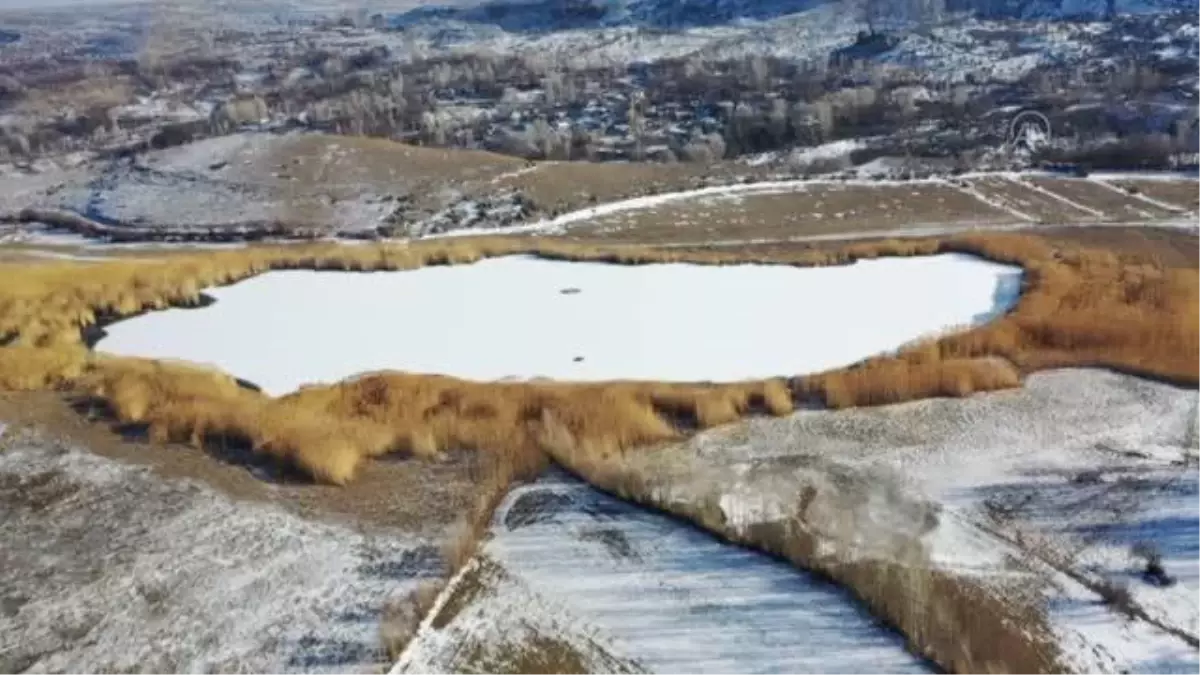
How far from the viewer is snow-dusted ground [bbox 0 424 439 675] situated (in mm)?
7273

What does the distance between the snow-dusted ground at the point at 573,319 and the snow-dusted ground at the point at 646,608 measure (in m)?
3.72

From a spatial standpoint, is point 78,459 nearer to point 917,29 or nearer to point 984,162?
point 984,162

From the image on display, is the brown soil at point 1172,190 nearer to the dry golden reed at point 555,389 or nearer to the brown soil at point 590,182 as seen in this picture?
the brown soil at point 590,182

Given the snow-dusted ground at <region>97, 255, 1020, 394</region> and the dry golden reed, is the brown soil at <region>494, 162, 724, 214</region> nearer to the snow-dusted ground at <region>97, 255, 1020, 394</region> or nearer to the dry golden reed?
the snow-dusted ground at <region>97, 255, 1020, 394</region>

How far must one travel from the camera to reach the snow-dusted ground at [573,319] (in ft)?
41.7

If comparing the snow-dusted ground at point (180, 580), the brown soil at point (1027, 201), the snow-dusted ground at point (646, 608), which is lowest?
the brown soil at point (1027, 201)

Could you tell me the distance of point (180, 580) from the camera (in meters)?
8.11

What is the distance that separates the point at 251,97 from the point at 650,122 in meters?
41.5

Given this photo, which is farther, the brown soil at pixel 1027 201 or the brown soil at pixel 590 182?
the brown soil at pixel 590 182

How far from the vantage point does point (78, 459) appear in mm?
10320

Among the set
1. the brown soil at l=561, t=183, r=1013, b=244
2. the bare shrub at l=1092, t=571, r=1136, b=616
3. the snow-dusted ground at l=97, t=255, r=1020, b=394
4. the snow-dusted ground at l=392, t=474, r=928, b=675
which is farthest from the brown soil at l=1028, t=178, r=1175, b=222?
the snow-dusted ground at l=392, t=474, r=928, b=675

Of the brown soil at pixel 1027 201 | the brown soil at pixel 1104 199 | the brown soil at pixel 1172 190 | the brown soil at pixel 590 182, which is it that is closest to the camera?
the brown soil at pixel 1104 199

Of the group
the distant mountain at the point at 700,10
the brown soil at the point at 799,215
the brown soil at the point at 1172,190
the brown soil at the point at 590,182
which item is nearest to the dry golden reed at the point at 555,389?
the brown soil at the point at 799,215

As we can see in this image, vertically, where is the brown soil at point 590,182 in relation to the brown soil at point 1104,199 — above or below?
below
